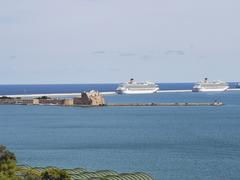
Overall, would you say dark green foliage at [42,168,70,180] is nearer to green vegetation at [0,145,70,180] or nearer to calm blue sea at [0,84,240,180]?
green vegetation at [0,145,70,180]

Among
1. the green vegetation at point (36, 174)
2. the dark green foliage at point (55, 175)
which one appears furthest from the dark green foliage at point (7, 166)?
the dark green foliage at point (55, 175)

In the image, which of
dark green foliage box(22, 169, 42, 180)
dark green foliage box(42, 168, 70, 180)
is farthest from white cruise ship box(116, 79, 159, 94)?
dark green foliage box(42, 168, 70, 180)

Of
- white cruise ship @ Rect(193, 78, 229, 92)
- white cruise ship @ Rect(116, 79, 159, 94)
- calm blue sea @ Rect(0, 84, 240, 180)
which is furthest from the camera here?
white cruise ship @ Rect(193, 78, 229, 92)

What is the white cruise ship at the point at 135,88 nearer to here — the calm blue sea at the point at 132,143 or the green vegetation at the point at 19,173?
the calm blue sea at the point at 132,143

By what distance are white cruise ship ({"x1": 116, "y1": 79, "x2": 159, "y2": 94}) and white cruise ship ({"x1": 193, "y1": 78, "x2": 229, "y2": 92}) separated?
14.0m

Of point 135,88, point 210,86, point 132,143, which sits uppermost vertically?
point 210,86

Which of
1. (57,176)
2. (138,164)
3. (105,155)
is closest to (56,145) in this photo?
(105,155)

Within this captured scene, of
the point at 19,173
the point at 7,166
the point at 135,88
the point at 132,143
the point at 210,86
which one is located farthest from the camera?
the point at 210,86

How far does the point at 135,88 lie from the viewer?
180125 millimetres

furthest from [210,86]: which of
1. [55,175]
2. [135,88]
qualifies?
[55,175]

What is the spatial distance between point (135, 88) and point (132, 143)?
408 ft

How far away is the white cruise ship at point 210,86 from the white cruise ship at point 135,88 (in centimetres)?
1400

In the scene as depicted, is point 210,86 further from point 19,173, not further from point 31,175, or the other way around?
point 31,175

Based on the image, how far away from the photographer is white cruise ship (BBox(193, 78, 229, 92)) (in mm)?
191500
